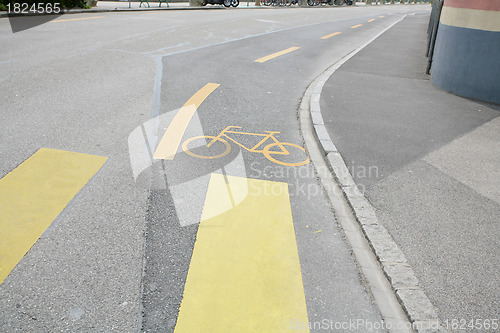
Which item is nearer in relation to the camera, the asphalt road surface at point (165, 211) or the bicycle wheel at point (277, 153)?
the asphalt road surface at point (165, 211)

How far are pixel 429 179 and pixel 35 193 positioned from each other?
445 cm

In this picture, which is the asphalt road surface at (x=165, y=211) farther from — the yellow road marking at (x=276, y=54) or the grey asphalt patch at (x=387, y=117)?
the yellow road marking at (x=276, y=54)

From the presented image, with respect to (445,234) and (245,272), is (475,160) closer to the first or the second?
(445,234)

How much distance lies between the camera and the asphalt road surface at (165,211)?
2.96m

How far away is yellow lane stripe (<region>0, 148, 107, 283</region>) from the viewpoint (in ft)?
11.5

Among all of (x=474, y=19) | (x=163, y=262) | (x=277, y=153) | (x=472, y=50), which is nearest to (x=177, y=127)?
(x=277, y=153)

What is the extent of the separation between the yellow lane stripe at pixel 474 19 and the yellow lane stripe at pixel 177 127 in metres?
5.33

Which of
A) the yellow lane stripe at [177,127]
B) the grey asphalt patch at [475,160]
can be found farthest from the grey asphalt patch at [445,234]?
the yellow lane stripe at [177,127]

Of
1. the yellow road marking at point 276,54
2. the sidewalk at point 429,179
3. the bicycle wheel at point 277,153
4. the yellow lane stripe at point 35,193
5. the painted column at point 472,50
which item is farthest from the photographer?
the yellow road marking at point 276,54

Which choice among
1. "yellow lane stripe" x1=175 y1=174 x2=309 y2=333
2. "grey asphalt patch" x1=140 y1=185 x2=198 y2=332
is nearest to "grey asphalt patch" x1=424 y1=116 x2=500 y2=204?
"yellow lane stripe" x1=175 y1=174 x2=309 y2=333

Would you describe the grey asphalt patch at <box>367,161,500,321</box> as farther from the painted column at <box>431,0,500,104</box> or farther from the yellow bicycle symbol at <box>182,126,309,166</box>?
the painted column at <box>431,0,500,104</box>

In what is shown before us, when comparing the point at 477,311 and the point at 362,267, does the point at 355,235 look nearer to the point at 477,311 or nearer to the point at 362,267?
the point at 362,267

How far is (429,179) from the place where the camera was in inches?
196

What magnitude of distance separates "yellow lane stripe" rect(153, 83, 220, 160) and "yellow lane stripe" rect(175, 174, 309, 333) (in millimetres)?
1191
